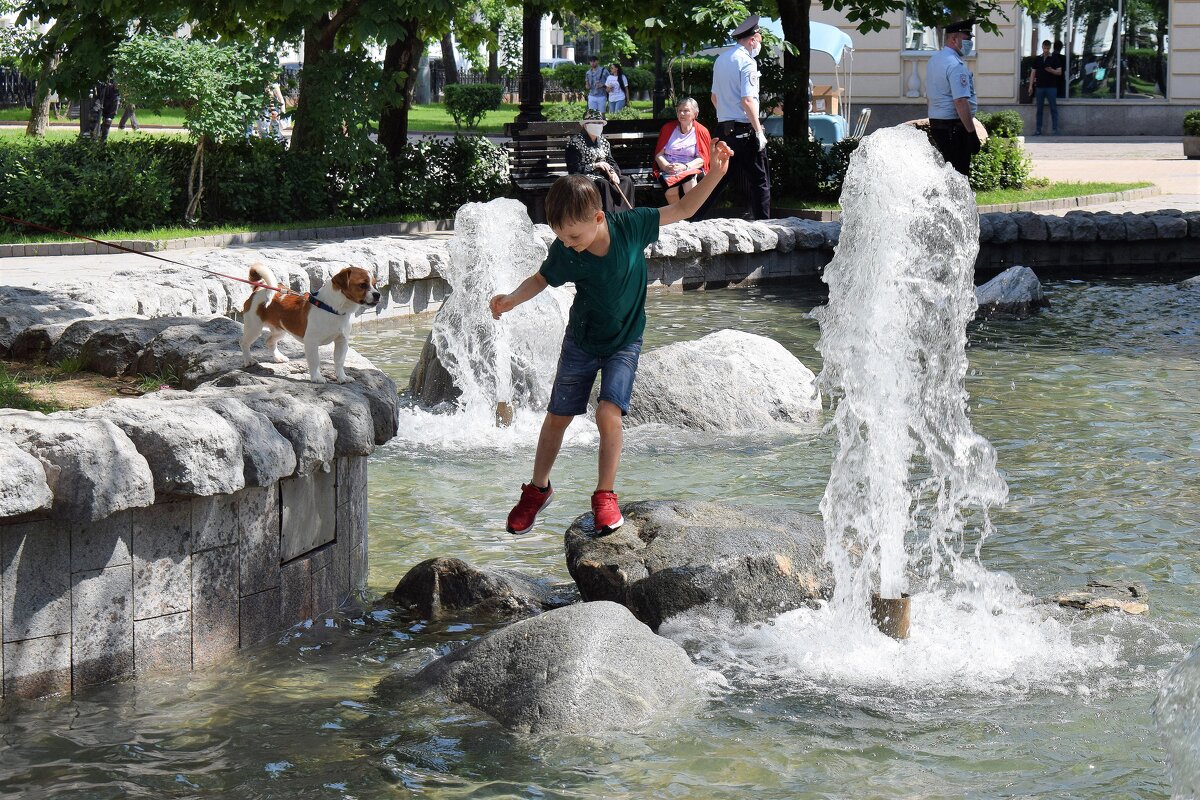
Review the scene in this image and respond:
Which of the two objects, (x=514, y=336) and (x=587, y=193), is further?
(x=514, y=336)

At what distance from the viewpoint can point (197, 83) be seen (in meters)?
14.6

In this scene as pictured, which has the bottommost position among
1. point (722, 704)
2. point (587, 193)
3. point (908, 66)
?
point (722, 704)

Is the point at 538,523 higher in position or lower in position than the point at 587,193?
lower

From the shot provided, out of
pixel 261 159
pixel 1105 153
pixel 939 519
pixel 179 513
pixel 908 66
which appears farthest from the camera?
pixel 908 66

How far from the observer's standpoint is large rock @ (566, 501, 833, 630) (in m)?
5.45

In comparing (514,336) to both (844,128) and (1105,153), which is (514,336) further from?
(1105,153)

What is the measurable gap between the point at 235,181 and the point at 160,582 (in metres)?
11.6

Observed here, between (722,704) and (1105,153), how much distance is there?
25.1m

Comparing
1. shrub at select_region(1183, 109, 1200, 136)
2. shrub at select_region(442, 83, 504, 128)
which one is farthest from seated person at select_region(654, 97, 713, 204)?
shrub at select_region(442, 83, 504, 128)

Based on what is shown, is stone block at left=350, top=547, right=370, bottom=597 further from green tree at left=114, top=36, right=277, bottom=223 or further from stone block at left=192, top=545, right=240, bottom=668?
green tree at left=114, top=36, right=277, bottom=223

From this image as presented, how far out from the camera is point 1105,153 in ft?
89.7

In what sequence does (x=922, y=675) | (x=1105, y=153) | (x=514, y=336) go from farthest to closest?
1. (x=1105, y=153)
2. (x=514, y=336)
3. (x=922, y=675)

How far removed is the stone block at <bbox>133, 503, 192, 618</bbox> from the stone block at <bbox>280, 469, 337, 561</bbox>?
17.9 inches

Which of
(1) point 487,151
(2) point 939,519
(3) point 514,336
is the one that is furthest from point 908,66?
(2) point 939,519
